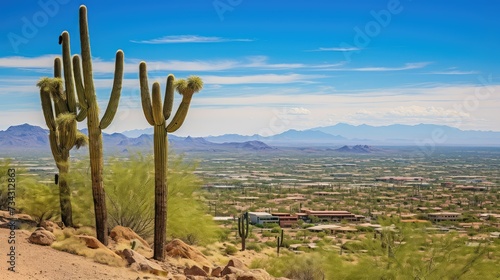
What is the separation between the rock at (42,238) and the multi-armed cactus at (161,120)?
339 cm

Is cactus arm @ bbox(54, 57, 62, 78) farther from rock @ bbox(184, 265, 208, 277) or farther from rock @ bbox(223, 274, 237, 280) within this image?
rock @ bbox(223, 274, 237, 280)

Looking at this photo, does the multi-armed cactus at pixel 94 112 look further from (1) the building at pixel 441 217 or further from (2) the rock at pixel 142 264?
(1) the building at pixel 441 217

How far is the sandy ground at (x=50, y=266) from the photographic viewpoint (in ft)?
50.0

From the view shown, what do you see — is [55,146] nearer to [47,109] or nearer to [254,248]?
[47,109]

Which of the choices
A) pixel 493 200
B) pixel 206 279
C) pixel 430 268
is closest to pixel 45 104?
pixel 206 279

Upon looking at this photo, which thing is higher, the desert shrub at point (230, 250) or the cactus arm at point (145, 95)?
the cactus arm at point (145, 95)

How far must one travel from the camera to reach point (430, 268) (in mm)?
19500

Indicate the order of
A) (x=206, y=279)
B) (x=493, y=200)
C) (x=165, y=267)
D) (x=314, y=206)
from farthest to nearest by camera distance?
(x=493, y=200), (x=314, y=206), (x=165, y=267), (x=206, y=279)

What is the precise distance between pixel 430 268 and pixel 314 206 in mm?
72180

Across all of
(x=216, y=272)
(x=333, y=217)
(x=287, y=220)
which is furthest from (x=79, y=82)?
(x=333, y=217)

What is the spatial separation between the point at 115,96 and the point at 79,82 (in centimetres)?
129

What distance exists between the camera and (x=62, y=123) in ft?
73.5

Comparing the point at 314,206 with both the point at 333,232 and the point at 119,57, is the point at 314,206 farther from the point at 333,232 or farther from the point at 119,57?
the point at 119,57

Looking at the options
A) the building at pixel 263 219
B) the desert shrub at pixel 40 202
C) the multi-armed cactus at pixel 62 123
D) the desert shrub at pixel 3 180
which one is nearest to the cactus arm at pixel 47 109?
the multi-armed cactus at pixel 62 123
